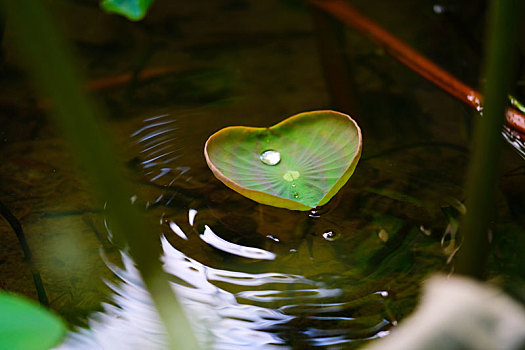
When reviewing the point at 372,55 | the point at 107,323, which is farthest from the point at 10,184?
the point at 372,55

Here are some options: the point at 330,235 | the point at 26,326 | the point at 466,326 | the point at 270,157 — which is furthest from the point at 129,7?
the point at 466,326

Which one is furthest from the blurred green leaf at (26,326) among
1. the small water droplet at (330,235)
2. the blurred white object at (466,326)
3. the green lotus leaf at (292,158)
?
the small water droplet at (330,235)

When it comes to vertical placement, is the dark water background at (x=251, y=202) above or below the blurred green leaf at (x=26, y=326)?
→ above

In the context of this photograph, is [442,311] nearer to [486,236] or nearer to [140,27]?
[486,236]

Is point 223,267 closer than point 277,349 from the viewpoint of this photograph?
No

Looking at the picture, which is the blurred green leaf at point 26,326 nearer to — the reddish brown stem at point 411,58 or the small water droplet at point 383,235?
the small water droplet at point 383,235

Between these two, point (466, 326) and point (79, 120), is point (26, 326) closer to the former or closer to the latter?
point (79, 120)

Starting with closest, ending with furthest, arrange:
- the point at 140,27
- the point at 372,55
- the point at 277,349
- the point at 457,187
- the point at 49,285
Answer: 1. the point at 277,349
2. the point at 49,285
3. the point at 457,187
4. the point at 372,55
5. the point at 140,27
